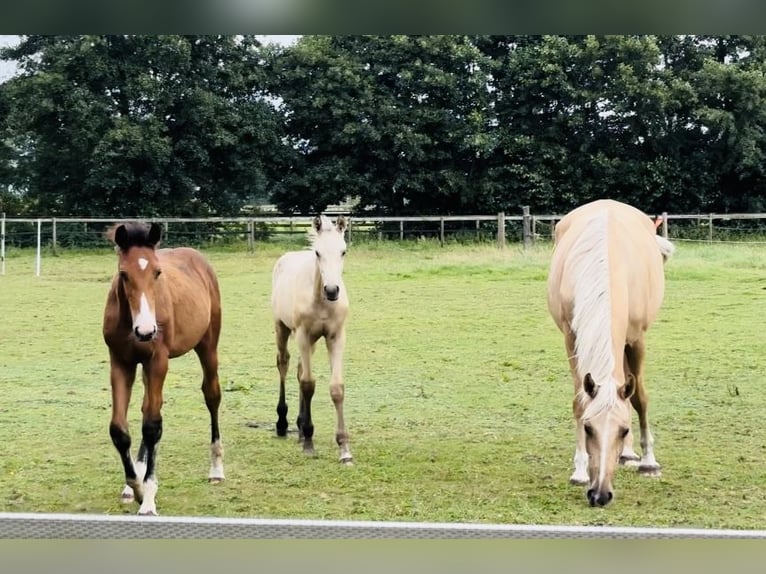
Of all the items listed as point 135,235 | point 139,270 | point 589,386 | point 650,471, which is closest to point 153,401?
point 139,270

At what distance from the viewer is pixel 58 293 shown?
449cm

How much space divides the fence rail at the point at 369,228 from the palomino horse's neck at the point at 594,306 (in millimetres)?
1278

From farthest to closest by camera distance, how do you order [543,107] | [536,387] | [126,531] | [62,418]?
1. [543,107]
2. [536,387]
3. [62,418]
4. [126,531]

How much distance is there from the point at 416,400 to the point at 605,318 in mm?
1383

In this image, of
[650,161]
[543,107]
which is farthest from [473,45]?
[650,161]

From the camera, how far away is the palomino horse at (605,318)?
2.90 m

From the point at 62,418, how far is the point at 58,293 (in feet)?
2.50

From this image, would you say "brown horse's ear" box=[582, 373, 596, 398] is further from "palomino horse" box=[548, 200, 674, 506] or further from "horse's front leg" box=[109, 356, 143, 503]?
"horse's front leg" box=[109, 356, 143, 503]

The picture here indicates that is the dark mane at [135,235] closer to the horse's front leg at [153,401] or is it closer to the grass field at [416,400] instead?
the horse's front leg at [153,401]

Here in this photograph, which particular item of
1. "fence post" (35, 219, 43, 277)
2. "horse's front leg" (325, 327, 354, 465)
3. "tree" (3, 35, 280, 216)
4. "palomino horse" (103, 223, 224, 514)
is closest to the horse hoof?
"horse's front leg" (325, 327, 354, 465)

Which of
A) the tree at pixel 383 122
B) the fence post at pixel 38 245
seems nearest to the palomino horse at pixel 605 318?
the tree at pixel 383 122

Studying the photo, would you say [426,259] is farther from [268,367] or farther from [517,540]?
[517,540]

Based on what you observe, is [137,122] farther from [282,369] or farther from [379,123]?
[282,369]

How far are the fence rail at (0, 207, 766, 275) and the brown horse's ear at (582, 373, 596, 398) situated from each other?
1.73 meters
